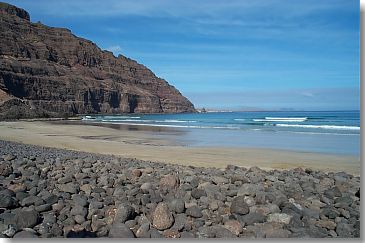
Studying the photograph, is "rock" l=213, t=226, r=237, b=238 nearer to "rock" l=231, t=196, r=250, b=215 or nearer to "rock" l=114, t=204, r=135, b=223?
"rock" l=231, t=196, r=250, b=215

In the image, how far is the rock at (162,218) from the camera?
331 cm

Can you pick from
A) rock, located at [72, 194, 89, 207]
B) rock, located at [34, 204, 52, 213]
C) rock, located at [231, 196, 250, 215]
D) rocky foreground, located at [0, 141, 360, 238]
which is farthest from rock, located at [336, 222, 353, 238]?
rock, located at [34, 204, 52, 213]

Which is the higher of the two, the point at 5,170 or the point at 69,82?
the point at 69,82

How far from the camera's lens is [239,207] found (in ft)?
11.6

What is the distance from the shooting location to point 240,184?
4391 mm

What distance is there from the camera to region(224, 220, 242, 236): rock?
10.6 ft

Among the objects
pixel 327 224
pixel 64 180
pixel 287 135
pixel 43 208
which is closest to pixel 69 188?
pixel 64 180

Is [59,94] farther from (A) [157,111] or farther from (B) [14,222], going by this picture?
(B) [14,222]

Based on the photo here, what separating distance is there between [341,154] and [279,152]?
1543 millimetres

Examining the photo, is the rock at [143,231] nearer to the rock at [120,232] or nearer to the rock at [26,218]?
the rock at [120,232]

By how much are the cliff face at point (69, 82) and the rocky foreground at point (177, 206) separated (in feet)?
62.4

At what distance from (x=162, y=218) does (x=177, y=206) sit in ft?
0.92

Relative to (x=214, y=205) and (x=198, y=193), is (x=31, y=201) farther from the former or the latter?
(x=214, y=205)

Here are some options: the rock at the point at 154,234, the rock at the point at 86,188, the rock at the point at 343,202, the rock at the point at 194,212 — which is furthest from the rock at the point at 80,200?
the rock at the point at 343,202
